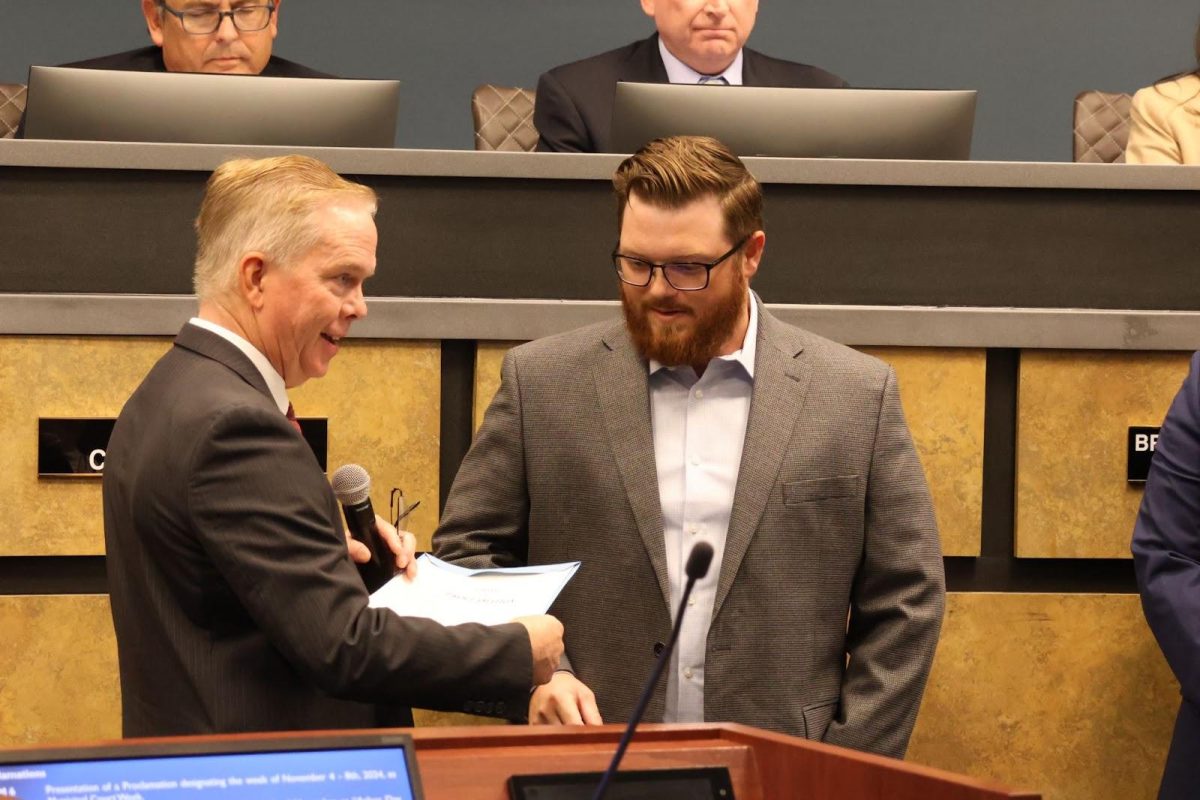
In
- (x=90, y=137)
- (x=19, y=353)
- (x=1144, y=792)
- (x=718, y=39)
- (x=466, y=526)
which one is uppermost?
(x=718, y=39)

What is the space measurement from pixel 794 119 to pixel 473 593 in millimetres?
1384

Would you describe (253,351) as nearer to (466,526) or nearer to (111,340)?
(466,526)

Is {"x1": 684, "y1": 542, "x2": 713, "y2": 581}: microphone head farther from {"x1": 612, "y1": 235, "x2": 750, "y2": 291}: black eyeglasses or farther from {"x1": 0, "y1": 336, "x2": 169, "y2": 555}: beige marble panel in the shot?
{"x1": 0, "y1": 336, "x2": 169, "y2": 555}: beige marble panel

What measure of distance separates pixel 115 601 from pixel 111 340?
3.25 ft

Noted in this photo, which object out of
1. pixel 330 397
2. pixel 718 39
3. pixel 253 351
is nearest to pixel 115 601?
pixel 253 351

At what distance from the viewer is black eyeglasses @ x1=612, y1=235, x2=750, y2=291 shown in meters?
2.28

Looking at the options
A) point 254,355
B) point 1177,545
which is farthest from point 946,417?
point 254,355

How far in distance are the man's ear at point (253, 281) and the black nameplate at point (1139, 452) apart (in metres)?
1.74

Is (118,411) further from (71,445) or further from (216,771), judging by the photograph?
(216,771)

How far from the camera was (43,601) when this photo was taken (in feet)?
8.99

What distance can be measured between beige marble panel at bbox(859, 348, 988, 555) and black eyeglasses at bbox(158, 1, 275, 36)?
2.05 metres

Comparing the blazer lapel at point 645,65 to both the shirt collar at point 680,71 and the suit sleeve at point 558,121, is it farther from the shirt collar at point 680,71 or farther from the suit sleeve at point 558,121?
the suit sleeve at point 558,121

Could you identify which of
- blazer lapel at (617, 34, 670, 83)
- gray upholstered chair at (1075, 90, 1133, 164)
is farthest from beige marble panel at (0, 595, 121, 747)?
gray upholstered chair at (1075, 90, 1133, 164)

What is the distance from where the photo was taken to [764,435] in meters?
2.30
